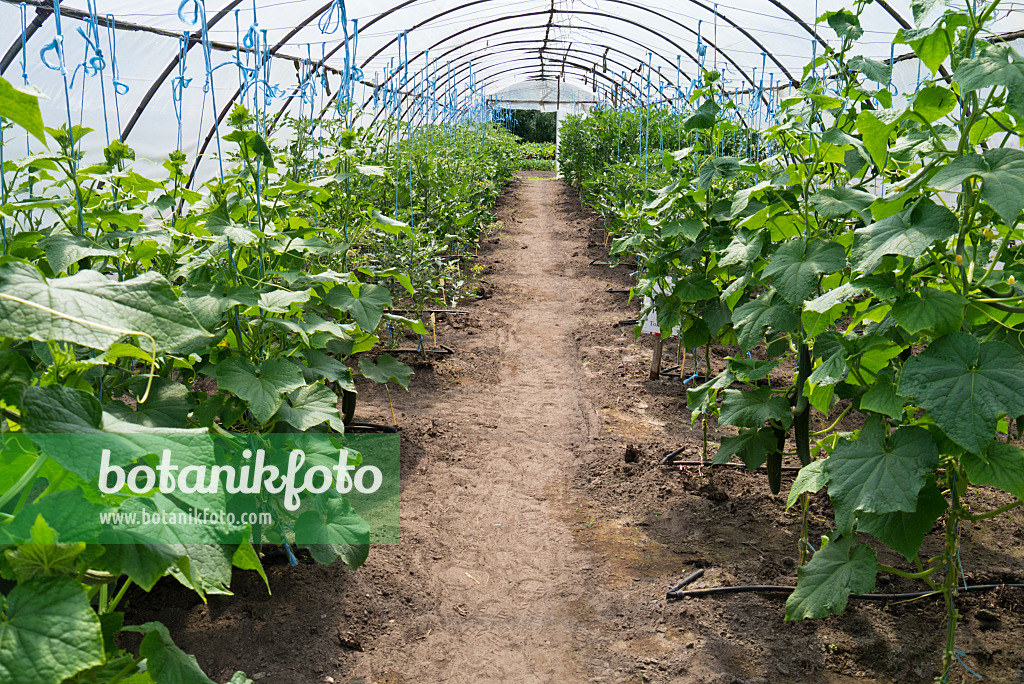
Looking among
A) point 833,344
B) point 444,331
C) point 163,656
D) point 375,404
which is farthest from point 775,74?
point 163,656

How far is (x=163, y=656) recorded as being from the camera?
123cm

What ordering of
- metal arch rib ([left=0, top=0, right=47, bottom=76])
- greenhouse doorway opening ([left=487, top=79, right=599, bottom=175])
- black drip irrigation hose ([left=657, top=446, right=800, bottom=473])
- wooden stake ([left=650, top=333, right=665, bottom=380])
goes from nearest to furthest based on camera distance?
1. black drip irrigation hose ([left=657, top=446, right=800, bottom=473])
2. metal arch rib ([left=0, top=0, right=47, bottom=76])
3. wooden stake ([left=650, top=333, right=665, bottom=380])
4. greenhouse doorway opening ([left=487, top=79, right=599, bottom=175])

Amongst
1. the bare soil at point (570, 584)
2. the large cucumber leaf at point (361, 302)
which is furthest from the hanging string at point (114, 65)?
the bare soil at point (570, 584)

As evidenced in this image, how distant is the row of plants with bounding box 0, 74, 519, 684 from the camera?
903 mm

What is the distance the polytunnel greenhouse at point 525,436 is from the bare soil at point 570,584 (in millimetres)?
16

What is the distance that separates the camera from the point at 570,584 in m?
3.13

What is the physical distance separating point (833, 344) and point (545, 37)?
1570 centimetres

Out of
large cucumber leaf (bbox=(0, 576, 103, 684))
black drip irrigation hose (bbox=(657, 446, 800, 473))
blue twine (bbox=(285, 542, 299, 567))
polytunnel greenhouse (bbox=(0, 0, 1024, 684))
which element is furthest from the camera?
black drip irrigation hose (bbox=(657, 446, 800, 473))

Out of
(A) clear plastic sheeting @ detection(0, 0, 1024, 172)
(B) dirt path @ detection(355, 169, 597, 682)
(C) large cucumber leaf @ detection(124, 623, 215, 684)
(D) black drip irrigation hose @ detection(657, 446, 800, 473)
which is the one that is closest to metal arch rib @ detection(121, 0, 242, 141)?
(A) clear plastic sheeting @ detection(0, 0, 1024, 172)

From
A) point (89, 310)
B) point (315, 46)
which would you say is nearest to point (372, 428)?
point (89, 310)

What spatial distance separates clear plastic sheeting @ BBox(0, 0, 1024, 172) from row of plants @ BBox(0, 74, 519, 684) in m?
0.43

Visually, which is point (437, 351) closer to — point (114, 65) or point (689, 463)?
point (689, 463)

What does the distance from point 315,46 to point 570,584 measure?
8454 millimetres

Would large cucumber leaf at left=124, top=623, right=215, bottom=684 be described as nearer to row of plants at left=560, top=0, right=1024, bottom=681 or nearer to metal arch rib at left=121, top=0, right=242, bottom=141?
row of plants at left=560, top=0, right=1024, bottom=681
